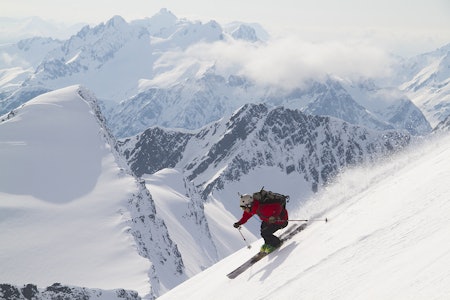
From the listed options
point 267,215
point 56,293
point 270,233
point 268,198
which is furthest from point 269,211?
point 56,293

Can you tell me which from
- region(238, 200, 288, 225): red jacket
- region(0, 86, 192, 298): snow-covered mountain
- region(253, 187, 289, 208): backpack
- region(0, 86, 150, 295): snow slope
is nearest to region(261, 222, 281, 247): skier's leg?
region(238, 200, 288, 225): red jacket

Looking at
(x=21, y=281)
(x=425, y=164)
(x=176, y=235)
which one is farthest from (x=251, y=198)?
(x=176, y=235)

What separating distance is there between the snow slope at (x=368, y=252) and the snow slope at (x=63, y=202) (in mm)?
55915

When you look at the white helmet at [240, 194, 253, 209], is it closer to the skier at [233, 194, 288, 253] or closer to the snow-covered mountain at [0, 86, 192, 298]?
the skier at [233, 194, 288, 253]

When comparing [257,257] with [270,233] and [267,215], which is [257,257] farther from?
[267,215]

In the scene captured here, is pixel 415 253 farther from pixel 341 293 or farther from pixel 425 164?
pixel 425 164

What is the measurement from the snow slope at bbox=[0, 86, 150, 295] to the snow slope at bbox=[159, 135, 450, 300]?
183ft

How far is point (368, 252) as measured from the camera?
8.58 m

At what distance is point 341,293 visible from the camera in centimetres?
791

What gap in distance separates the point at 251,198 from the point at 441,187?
5106mm

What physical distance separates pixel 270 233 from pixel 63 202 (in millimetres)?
84402

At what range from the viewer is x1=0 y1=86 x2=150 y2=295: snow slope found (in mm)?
69250

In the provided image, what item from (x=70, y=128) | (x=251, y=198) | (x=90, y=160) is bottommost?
(x=251, y=198)

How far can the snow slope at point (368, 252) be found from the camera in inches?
280
